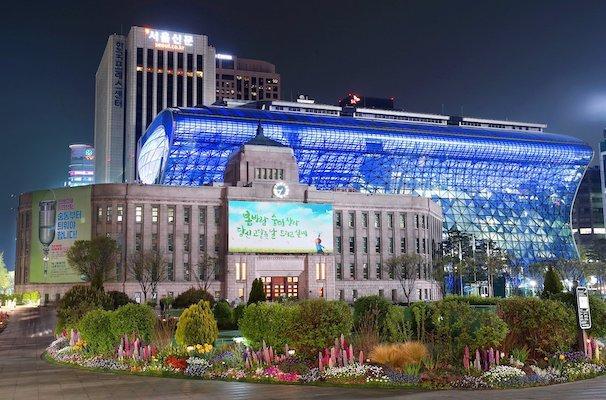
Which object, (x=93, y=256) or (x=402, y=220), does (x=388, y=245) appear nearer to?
(x=402, y=220)

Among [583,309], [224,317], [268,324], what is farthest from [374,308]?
[224,317]

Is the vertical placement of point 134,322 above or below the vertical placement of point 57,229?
below

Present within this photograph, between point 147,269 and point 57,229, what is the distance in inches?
758

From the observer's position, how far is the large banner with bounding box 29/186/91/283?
95.6 metres

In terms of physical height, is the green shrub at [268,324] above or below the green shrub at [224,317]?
above

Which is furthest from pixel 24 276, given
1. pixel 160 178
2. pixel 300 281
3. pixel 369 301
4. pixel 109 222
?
pixel 369 301

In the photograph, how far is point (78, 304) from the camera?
36.6 m

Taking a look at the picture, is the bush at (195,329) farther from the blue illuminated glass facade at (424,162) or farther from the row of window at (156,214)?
the blue illuminated glass facade at (424,162)

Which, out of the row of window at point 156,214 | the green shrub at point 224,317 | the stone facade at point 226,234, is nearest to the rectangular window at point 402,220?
the stone facade at point 226,234

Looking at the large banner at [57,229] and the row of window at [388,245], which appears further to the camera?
the row of window at [388,245]

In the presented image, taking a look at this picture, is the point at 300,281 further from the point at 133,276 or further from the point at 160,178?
the point at 160,178

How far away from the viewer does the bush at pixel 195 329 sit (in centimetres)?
2772

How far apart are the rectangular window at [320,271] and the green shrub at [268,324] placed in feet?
228

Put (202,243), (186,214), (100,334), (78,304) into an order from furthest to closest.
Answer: (186,214), (202,243), (78,304), (100,334)
